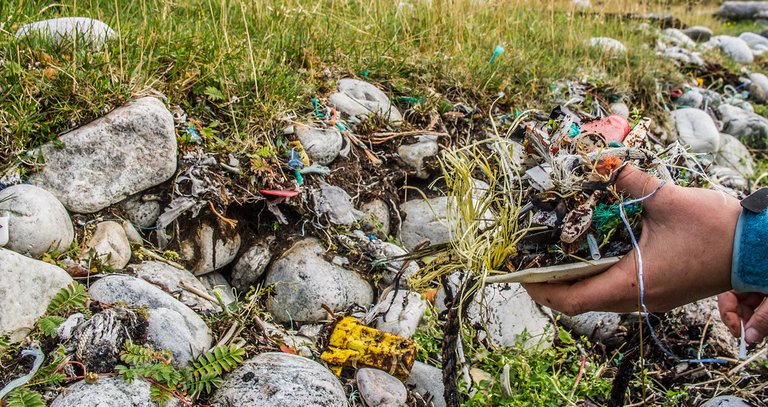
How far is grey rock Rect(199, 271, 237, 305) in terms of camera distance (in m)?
3.13

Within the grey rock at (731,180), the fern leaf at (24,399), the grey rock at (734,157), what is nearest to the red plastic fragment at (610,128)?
the fern leaf at (24,399)

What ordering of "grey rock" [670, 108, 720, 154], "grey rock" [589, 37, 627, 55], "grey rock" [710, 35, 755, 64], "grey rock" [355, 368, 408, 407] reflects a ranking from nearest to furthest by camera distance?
1. "grey rock" [355, 368, 408, 407]
2. "grey rock" [670, 108, 720, 154]
3. "grey rock" [589, 37, 627, 55]
4. "grey rock" [710, 35, 755, 64]

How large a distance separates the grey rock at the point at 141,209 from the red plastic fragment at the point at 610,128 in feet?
6.79

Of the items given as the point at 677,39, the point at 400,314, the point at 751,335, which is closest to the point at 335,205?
the point at 400,314

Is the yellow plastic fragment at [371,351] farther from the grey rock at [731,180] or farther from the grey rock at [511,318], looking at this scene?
the grey rock at [731,180]

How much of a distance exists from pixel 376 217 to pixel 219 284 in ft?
3.11

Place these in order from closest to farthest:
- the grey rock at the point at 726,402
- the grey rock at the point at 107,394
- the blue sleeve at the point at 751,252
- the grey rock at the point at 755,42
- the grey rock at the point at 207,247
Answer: the blue sleeve at the point at 751,252, the grey rock at the point at 107,394, the grey rock at the point at 726,402, the grey rock at the point at 207,247, the grey rock at the point at 755,42

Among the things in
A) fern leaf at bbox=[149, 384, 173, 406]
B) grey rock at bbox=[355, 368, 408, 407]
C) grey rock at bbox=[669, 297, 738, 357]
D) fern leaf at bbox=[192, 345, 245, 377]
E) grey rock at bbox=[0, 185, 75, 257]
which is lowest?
grey rock at bbox=[669, 297, 738, 357]

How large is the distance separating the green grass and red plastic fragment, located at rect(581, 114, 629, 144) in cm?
189

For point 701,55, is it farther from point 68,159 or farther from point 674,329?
point 68,159

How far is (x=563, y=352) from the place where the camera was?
3154 mm

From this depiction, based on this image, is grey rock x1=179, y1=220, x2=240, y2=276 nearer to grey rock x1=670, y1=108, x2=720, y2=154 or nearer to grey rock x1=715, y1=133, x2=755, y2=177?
grey rock x1=670, y1=108, x2=720, y2=154

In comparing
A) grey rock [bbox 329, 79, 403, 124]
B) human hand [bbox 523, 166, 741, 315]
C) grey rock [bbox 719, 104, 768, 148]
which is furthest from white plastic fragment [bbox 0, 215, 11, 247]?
grey rock [bbox 719, 104, 768, 148]

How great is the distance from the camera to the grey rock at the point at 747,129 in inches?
238
